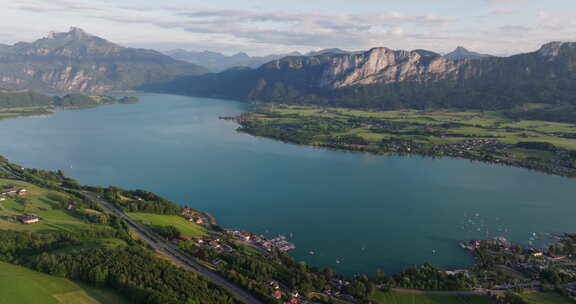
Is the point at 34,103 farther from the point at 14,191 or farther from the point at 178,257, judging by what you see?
the point at 178,257

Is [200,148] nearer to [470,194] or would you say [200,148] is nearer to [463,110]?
[470,194]

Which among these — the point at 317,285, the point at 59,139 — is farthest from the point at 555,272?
the point at 59,139

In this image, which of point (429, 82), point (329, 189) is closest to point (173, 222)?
point (329, 189)

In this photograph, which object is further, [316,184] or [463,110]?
[463,110]

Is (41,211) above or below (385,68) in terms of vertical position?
below

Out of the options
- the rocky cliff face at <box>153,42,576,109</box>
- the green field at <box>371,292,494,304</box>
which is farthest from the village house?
the rocky cliff face at <box>153,42,576,109</box>

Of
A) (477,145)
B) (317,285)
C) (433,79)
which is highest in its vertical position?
(433,79)
